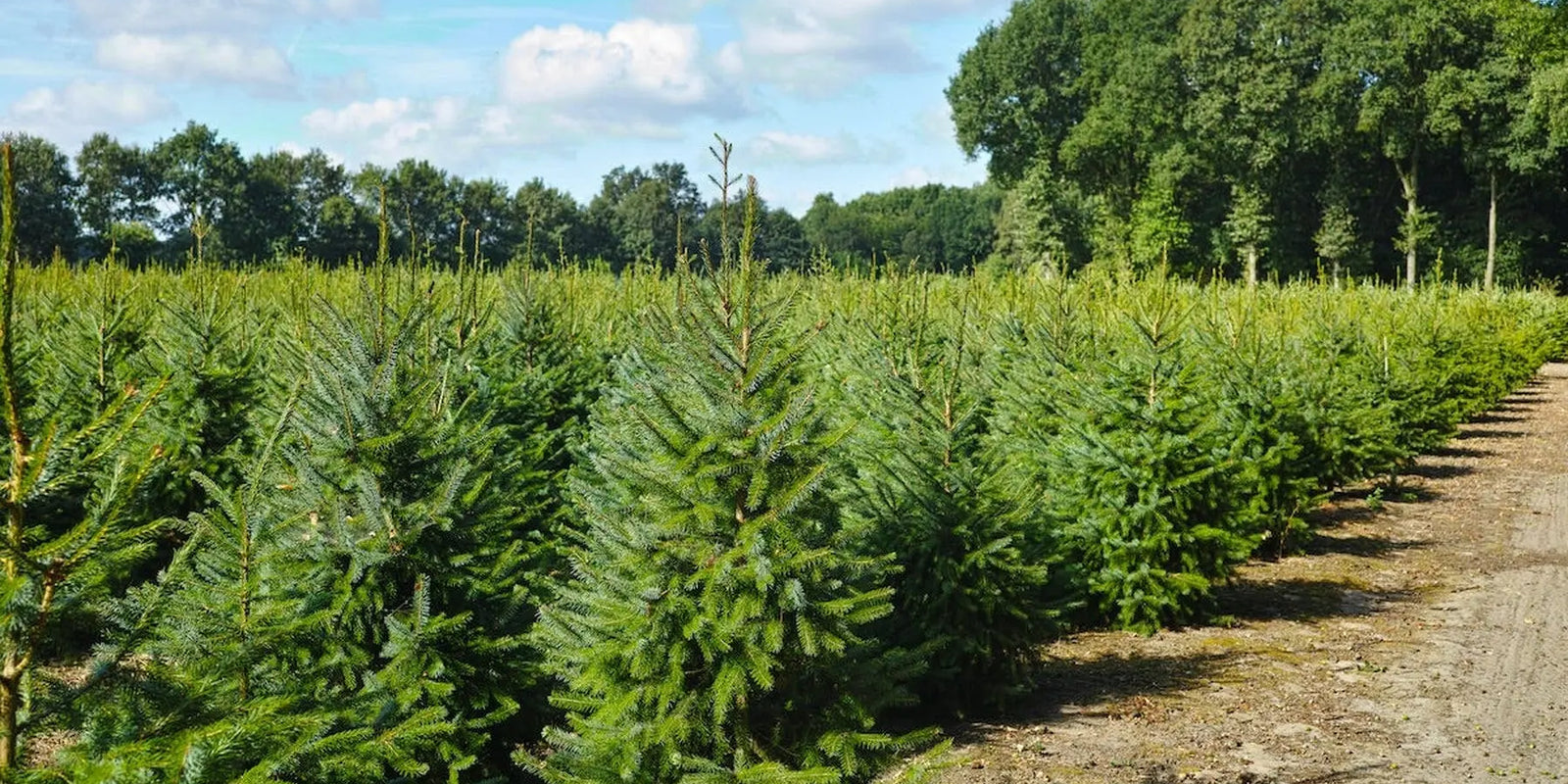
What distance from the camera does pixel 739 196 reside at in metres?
4.38

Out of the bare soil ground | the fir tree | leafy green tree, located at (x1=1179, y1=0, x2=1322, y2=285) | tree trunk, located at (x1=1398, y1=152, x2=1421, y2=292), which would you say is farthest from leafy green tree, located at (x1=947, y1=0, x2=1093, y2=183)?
the fir tree

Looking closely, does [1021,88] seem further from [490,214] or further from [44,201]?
[44,201]

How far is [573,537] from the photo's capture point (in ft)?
19.1

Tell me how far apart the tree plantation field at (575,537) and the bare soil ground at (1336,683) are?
452 millimetres

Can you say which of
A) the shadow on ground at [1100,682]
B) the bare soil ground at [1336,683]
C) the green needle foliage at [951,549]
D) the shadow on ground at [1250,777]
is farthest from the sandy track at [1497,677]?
the green needle foliage at [951,549]

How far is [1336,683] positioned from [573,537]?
15.6 feet

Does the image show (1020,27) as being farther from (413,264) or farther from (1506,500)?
(413,264)

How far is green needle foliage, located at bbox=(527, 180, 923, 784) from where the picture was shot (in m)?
3.95

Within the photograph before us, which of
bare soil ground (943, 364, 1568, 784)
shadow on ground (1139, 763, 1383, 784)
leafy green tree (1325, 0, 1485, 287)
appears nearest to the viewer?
shadow on ground (1139, 763, 1383, 784)

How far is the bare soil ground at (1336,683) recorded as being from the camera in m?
6.04

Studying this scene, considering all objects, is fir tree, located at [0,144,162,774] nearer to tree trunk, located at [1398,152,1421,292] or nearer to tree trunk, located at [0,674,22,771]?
tree trunk, located at [0,674,22,771]

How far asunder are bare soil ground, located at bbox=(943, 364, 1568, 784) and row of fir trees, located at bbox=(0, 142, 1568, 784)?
1.54 feet

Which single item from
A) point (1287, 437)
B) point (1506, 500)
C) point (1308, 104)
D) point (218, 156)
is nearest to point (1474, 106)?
point (1308, 104)

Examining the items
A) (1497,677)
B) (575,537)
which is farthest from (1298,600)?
(575,537)
